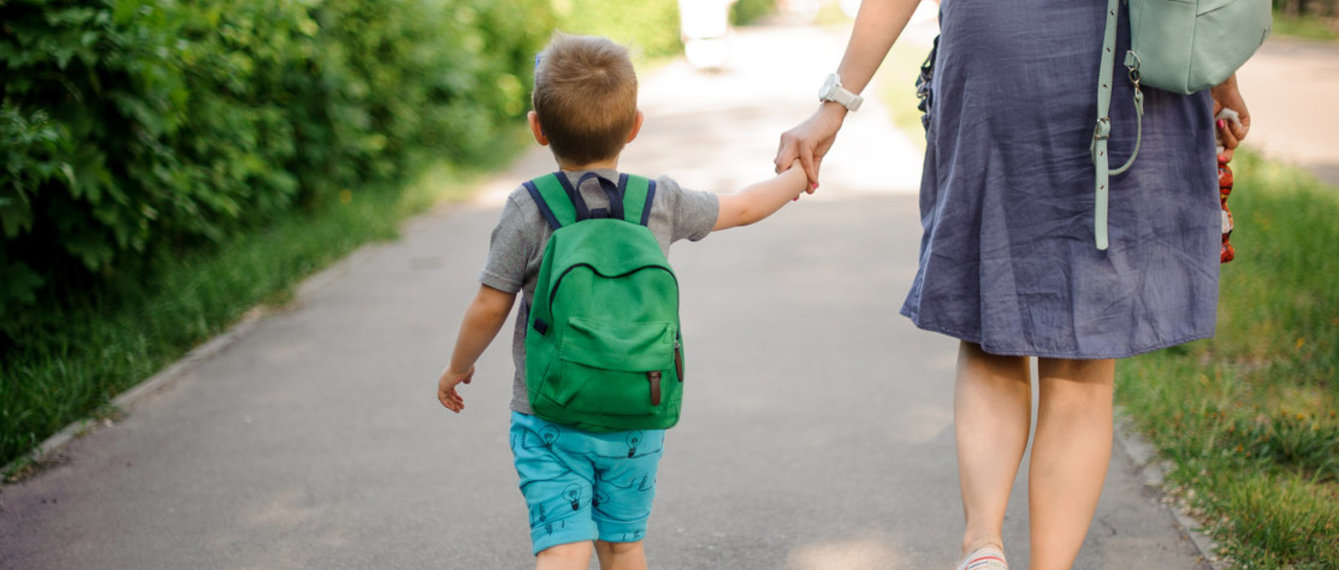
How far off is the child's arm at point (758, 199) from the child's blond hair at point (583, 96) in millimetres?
298

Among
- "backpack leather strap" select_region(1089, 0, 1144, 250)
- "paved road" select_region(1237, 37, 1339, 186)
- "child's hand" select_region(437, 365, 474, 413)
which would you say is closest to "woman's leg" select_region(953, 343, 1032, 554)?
"backpack leather strap" select_region(1089, 0, 1144, 250)

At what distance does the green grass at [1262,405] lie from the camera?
9.89ft

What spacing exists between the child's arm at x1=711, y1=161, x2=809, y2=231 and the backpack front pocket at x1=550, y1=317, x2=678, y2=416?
0.35 m

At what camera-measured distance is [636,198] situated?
2.30 m

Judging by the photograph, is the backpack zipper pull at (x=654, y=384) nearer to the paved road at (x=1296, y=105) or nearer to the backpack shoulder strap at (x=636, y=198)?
the backpack shoulder strap at (x=636, y=198)

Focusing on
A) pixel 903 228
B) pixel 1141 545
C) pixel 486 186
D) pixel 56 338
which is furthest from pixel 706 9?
pixel 1141 545

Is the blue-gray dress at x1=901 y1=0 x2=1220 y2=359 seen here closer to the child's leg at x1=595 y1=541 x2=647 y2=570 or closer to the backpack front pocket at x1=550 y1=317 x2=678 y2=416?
the backpack front pocket at x1=550 y1=317 x2=678 y2=416

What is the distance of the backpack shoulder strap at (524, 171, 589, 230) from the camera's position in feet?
7.36

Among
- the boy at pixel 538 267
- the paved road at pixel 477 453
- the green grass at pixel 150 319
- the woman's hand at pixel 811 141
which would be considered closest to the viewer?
the boy at pixel 538 267

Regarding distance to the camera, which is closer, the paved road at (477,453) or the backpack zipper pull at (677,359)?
the backpack zipper pull at (677,359)

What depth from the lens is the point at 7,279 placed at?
4602mm

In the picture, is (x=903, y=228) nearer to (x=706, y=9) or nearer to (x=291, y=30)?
(x=291, y=30)

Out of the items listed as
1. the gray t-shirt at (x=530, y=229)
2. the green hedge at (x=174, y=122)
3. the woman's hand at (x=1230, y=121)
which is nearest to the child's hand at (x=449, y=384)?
the gray t-shirt at (x=530, y=229)

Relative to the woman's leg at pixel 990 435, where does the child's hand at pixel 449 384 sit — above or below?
above
